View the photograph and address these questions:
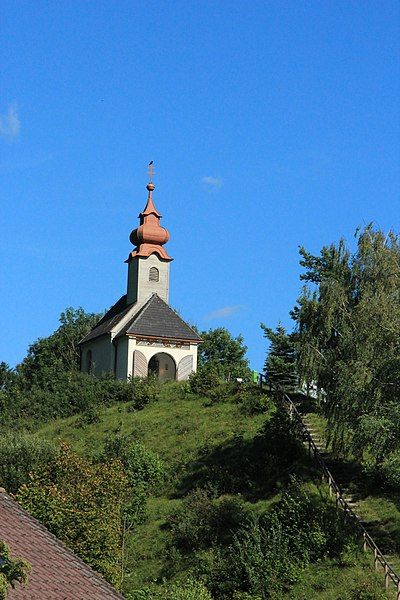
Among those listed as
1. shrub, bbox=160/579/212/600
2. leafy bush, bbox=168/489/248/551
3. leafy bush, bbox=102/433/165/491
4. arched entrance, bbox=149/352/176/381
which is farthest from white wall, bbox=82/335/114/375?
shrub, bbox=160/579/212/600

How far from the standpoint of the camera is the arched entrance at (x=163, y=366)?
6712 centimetres

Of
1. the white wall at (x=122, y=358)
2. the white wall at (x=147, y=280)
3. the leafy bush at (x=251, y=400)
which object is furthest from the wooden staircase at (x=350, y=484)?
the white wall at (x=147, y=280)

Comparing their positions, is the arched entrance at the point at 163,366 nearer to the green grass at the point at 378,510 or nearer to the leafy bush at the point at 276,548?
the green grass at the point at 378,510

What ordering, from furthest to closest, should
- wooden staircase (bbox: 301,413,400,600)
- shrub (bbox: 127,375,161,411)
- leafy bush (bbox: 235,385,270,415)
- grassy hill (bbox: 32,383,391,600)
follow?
shrub (bbox: 127,375,161,411), leafy bush (bbox: 235,385,270,415), wooden staircase (bbox: 301,413,400,600), grassy hill (bbox: 32,383,391,600)

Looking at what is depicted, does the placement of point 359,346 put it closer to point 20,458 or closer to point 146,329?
point 20,458

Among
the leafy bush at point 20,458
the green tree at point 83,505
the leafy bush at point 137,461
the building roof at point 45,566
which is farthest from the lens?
the leafy bush at point 137,461

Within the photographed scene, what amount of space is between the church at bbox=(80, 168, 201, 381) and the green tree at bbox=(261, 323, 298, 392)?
14.6 ft

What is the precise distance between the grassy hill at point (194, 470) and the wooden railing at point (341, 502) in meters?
0.43

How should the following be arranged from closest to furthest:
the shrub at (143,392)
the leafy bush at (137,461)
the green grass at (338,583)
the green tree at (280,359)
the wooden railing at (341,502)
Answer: the green grass at (338,583) < the wooden railing at (341,502) < the leafy bush at (137,461) < the shrub at (143,392) < the green tree at (280,359)

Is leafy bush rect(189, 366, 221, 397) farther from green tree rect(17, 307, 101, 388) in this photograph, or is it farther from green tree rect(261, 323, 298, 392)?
green tree rect(17, 307, 101, 388)

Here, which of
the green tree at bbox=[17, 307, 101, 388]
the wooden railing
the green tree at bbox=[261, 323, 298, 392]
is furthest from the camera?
the green tree at bbox=[17, 307, 101, 388]

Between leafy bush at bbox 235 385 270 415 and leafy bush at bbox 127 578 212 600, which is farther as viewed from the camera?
leafy bush at bbox 235 385 270 415

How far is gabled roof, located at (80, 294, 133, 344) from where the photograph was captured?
227 ft

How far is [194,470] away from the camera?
1811 inches
